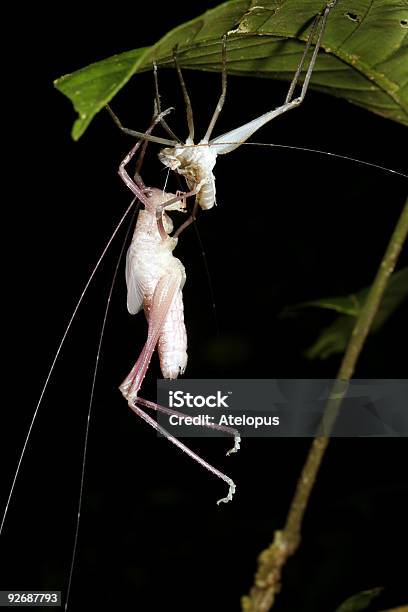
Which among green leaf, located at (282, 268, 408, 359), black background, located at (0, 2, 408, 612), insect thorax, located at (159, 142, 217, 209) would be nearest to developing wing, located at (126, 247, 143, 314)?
insect thorax, located at (159, 142, 217, 209)

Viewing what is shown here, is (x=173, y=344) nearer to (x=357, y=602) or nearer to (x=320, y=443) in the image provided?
(x=320, y=443)

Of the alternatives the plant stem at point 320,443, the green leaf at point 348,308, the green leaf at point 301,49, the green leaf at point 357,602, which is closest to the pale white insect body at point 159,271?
the green leaf at point 301,49

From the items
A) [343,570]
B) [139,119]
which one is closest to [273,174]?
[139,119]

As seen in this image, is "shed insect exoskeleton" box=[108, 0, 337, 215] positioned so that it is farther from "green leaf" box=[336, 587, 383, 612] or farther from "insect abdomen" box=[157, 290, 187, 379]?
"green leaf" box=[336, 587, 383, 612]

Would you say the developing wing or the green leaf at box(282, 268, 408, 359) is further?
the green leaf at box(282, 268, 408, 359)

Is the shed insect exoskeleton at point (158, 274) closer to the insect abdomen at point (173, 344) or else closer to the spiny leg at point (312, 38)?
the insect abdomen at point (173, 344)

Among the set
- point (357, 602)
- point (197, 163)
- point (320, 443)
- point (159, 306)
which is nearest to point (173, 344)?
point (159, 306)
